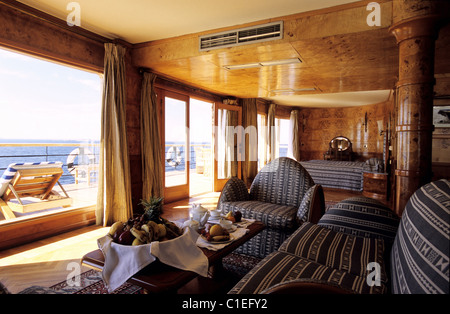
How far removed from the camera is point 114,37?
13.0 ft

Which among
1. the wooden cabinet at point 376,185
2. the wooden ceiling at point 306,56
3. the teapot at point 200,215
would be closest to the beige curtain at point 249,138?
the wooden ceiling at point 306,56

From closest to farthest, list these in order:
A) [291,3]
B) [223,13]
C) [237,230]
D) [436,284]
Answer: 1. [436,284]
2. [237,230]
3. [291,3]
4. [223,13]

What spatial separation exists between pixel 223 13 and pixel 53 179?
11.3ft

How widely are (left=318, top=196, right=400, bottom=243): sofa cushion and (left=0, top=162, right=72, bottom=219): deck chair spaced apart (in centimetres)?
386

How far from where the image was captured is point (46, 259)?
274 cm

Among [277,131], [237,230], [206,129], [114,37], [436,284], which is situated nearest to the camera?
[436,284]

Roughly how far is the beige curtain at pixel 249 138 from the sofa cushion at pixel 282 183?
154 inches

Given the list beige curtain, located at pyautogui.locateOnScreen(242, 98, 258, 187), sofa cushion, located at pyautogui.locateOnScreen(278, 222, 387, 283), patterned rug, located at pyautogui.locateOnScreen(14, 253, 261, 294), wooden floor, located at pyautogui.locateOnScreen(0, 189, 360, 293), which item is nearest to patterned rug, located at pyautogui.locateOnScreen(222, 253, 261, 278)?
patterned rug, located at pyautogui.locateOnScreen(14, 253, 261, 294)

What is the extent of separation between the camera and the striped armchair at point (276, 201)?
2.76 m

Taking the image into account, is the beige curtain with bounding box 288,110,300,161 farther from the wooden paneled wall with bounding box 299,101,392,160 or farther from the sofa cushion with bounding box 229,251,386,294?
the sofa cushion with bounding box 229,251,386,294

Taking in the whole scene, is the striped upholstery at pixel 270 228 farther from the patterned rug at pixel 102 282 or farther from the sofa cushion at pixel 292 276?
the sofa cushion at pixel 292 276

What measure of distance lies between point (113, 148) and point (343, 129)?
30.1 feet

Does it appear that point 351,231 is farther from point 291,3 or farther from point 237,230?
point 291,3

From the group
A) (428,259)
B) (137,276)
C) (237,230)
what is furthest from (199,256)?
(428,259)
